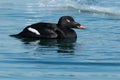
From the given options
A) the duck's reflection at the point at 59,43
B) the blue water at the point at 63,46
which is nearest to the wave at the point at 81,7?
the blue water at the point at 63,46

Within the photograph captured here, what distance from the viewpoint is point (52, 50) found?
1736 cm

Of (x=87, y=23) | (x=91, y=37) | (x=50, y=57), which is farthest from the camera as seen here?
(x=87, y=23)

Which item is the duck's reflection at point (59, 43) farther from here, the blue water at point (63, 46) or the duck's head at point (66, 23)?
the duck's head at point (66, 23)

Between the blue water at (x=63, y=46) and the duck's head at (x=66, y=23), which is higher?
the duck's head at (x=66, y=23)

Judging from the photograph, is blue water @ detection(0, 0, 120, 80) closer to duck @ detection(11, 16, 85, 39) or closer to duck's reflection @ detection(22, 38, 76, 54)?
duck's reflection @ detection(22, 38, 76, 54)

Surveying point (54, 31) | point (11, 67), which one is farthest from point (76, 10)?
point (11, 67)

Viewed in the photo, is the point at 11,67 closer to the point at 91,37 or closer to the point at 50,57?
the point at 50,57

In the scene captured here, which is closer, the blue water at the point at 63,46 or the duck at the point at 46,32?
the blue water at the point at 63,46

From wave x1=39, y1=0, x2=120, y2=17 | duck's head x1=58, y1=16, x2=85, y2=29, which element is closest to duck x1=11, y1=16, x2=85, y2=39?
duck's head x1=58, y1=16, x2=85, y2=29

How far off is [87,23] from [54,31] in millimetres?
2221

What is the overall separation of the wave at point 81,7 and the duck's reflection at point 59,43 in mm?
5375

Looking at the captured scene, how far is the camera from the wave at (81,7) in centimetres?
2573

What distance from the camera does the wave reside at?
2573 cm

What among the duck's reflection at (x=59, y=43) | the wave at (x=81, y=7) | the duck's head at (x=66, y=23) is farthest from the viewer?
the wave at (x=81, y=7)
